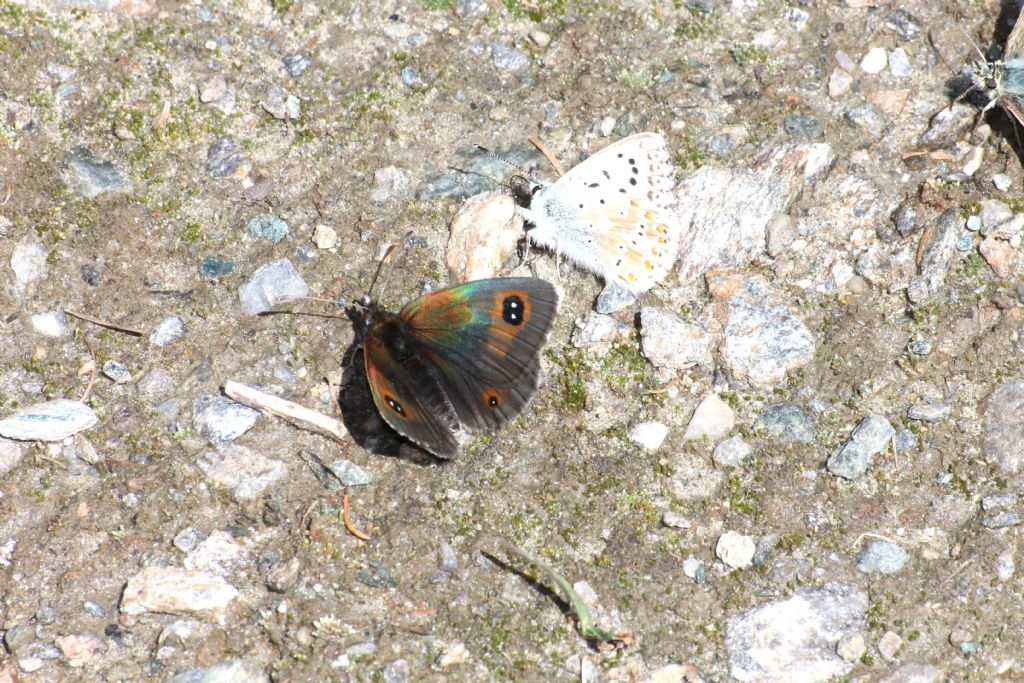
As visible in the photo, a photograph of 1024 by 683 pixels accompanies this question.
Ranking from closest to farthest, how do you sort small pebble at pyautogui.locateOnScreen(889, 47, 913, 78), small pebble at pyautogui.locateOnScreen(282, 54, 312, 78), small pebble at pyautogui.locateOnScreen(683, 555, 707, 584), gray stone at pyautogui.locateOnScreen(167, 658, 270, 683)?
gray stone at pyautogui.locateOnScreen(167, 658, 270, 683) < small pebble at pyautogui.locateOnScreen(683, 555, 707, 584) < small pebble at pyautogui.locateOnScreen(889, 47, 913, 78) < small pebble at pyautogui.locateOnScreen(282, 54, 312, 78)

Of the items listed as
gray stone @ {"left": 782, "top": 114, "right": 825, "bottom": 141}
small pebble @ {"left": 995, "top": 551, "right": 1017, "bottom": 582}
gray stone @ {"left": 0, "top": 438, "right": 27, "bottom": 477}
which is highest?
gray stone @ {"left": 782, "top": 114, "right": 825, "bottom": 141}

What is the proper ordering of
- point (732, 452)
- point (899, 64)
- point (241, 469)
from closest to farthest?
point (241, 469) → point (732, 452) → point (899, 64)

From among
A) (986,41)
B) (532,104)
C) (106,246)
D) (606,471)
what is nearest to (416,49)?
(532,104)

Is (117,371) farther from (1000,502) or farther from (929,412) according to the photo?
(1000,502)

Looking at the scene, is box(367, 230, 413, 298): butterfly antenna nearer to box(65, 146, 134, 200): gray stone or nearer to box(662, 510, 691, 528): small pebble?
box(65, 146, 134, 200): gray stone

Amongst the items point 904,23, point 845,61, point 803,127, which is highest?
point 904,23

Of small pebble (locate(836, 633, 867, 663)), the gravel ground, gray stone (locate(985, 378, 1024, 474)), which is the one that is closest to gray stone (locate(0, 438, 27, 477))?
the gravel ground

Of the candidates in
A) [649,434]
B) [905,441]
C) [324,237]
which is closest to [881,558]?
[905,441]
